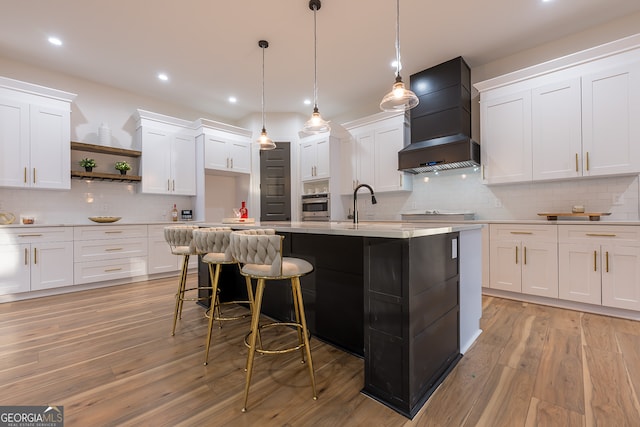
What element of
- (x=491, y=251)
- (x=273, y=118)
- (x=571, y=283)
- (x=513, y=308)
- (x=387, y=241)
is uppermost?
(x=273, y=118)

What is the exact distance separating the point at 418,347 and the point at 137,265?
14.1 ft

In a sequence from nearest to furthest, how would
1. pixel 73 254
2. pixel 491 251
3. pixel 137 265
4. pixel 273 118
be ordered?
pixel 491 251, pixel 73 254, pixel 137 265, pixel 273 118

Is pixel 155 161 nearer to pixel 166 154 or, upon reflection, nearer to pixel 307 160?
pixel 166 154

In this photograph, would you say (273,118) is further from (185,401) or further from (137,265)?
(185,401)

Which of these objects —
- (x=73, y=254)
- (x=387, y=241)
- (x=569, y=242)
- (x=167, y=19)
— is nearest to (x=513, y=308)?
(x=569, y=242)

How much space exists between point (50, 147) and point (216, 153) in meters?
2.22

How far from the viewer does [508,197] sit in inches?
146

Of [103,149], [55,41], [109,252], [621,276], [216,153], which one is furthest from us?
[216,153]

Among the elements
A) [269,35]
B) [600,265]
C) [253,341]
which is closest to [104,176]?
[269,35]

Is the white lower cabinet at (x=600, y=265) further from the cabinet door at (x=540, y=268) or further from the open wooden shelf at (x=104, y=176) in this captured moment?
the open wooden shelf at (x=104, y=176)

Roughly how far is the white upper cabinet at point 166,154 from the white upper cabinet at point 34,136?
3.04 feet

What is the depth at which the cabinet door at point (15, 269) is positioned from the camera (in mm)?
3223

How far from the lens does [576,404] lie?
1.41m

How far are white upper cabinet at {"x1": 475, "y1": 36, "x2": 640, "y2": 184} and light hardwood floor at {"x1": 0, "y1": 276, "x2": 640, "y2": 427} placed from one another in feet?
5.41
